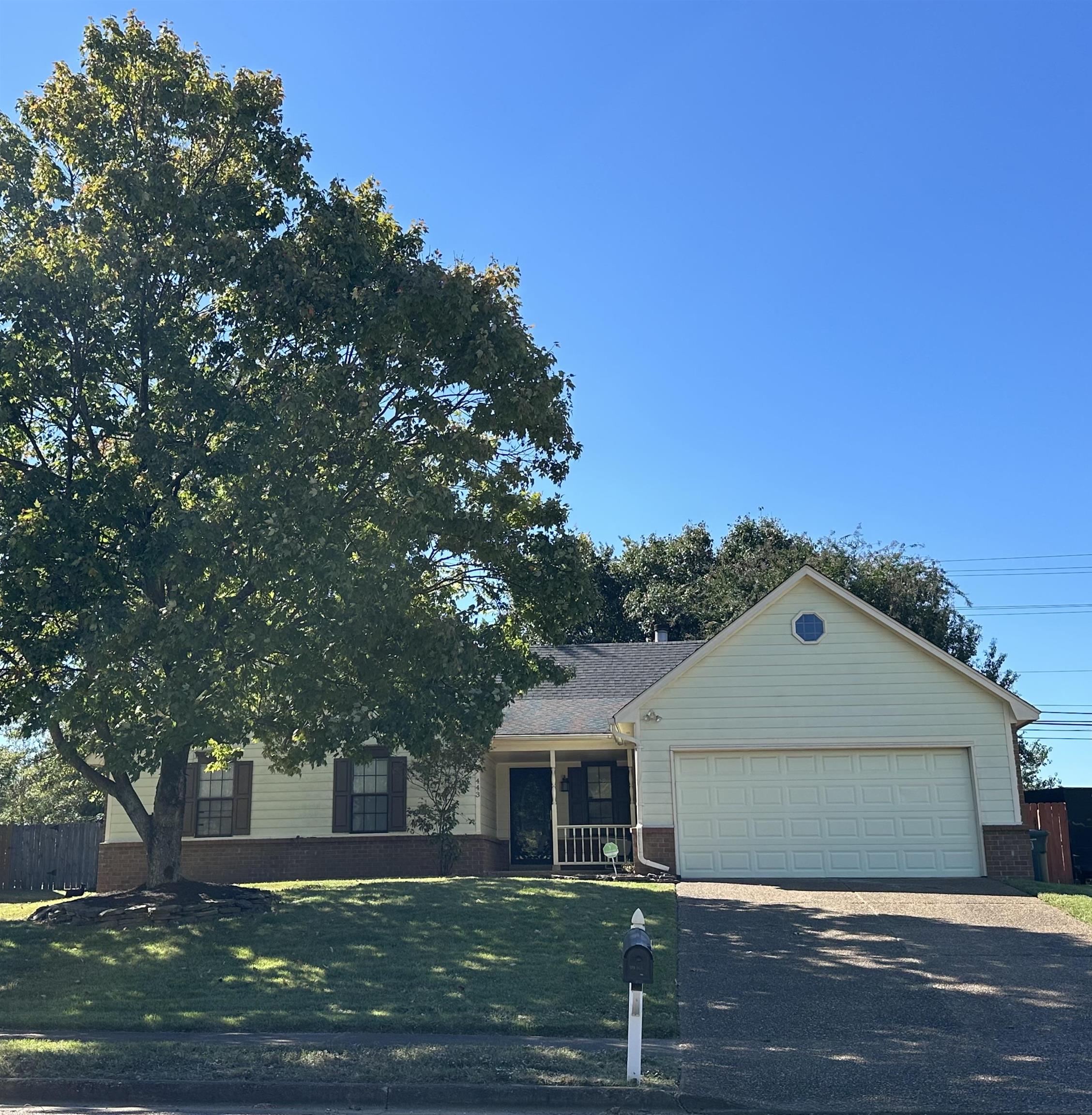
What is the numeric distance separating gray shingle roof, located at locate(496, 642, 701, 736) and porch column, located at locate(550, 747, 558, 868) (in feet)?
1.87

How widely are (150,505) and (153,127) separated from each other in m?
4.80

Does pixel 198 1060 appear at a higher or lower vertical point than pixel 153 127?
lower

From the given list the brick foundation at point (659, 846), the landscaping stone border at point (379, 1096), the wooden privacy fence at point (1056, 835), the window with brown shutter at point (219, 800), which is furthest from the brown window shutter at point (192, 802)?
the wooden privacy fence at point (1056, 835)

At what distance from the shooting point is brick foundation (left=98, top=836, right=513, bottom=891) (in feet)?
67.1

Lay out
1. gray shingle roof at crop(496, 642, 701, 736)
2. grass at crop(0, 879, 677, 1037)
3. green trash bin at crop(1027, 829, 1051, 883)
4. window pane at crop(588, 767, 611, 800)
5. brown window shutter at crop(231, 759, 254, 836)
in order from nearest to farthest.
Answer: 1. grass at crop(0, 879, 677, 1037)
2. green trash bin at crop(1027, 829, 1051, 883)
3. gray shingle roof at crop(496, 642, 701, 736)
4. brown window shutter at crop(231, 759, 254, 836)
5. window pane at crop(588, 767, 611, 800)

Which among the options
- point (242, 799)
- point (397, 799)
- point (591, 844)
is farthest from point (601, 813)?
point (242, 799)

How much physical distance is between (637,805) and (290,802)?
722cm

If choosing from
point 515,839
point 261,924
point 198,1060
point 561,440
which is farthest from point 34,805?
point 198,1060

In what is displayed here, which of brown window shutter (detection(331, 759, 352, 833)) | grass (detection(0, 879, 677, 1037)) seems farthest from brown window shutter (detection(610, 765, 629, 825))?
grass (detection(0, 879, 677, 1037))

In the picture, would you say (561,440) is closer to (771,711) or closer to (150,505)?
(150,505)

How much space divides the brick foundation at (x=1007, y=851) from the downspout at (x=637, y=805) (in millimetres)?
5370

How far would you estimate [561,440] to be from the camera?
1462 cm

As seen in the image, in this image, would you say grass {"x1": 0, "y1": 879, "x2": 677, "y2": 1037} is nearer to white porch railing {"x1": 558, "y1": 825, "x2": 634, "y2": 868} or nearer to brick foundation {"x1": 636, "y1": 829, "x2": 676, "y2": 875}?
brick foundation {"x1": 636, "y1": 829, "x2": 676, "y2": 875}

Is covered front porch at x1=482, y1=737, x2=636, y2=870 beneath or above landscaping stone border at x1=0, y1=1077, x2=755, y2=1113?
above
